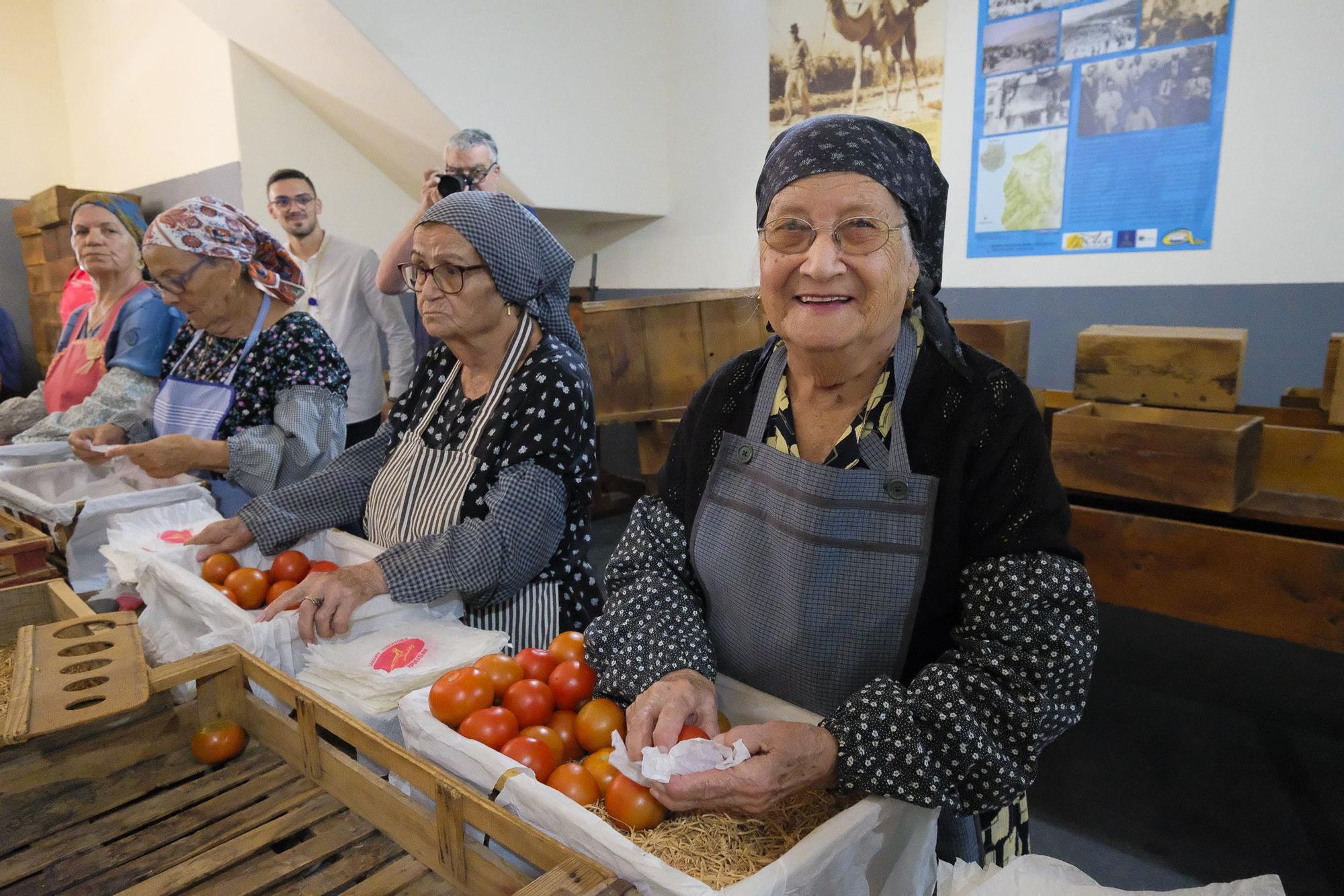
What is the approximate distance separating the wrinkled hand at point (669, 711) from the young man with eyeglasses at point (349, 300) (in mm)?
3007

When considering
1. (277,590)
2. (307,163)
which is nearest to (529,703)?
(277,590)

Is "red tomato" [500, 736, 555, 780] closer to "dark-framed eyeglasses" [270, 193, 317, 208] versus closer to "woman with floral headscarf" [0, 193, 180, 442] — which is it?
"woman with floral headscarf" [0, 193, 180, 442]

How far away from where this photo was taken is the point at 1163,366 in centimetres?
235

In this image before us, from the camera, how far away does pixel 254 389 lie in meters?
2.40

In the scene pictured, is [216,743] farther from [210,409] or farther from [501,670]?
[210,409]

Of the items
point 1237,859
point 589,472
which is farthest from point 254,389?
point 1237,859

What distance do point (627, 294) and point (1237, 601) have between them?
4652 mm

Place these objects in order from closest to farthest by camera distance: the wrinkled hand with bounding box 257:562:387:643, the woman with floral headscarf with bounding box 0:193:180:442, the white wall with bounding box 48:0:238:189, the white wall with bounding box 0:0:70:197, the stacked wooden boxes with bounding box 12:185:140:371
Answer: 1. the wrinkled hand with bounding box 257:562:387:643
2. the woman with floral headscarf with bounding box 0:193:180:442
3. the white wall with bounding box 48:0:238:189
4. the stacked wooden boxes with bounding box 12:185:140:371
5. the white wall with bounding box 0:0:70:197

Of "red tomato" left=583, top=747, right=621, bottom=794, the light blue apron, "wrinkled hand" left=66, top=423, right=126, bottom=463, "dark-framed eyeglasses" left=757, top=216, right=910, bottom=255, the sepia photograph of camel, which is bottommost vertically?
"red tomato" left=583, top=747, right=621, bottom=794

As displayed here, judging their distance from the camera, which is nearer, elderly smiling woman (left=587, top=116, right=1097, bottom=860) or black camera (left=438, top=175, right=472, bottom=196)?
elderly smiling woman (left=587, top=116, right=1097, bottom=860)

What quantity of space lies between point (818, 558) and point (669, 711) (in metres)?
0.29

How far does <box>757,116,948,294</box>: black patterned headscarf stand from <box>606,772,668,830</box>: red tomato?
79 cm

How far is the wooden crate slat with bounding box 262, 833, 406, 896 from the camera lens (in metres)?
0.98

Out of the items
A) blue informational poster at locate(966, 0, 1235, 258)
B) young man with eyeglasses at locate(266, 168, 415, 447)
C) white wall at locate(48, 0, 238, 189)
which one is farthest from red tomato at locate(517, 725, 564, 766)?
white wall at locate(48, 0, 238, 189)
